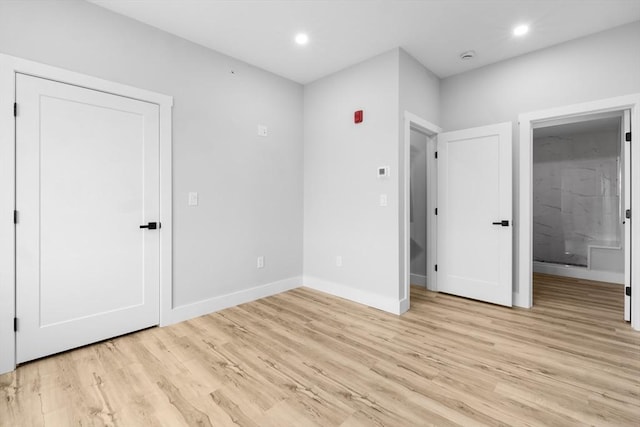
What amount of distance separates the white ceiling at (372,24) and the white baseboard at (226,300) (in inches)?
107

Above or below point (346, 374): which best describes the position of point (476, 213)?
above

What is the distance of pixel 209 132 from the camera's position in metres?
3.22

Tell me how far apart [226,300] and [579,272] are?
17.5 ft

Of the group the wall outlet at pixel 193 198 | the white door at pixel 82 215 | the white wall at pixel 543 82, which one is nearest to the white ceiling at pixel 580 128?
the white wall at pixel 543 82

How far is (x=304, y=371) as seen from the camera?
6.97 ft

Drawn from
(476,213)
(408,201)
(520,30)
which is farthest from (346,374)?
(520,30)

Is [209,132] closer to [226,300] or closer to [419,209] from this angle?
[226,300]

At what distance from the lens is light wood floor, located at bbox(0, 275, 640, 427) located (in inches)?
66.2

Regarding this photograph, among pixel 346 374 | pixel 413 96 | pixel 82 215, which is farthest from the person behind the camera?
pixel 413 96

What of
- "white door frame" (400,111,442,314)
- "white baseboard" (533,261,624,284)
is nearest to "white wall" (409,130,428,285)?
"white door frame" (400,111,442,314)

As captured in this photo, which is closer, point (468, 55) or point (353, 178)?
point (468, 55)

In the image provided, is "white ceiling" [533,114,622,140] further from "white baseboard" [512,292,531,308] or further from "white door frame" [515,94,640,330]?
"white baseboard" [512,292,531,308]

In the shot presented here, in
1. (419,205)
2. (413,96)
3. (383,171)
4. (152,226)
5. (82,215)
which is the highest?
(413,96)

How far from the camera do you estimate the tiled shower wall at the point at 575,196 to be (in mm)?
5152
